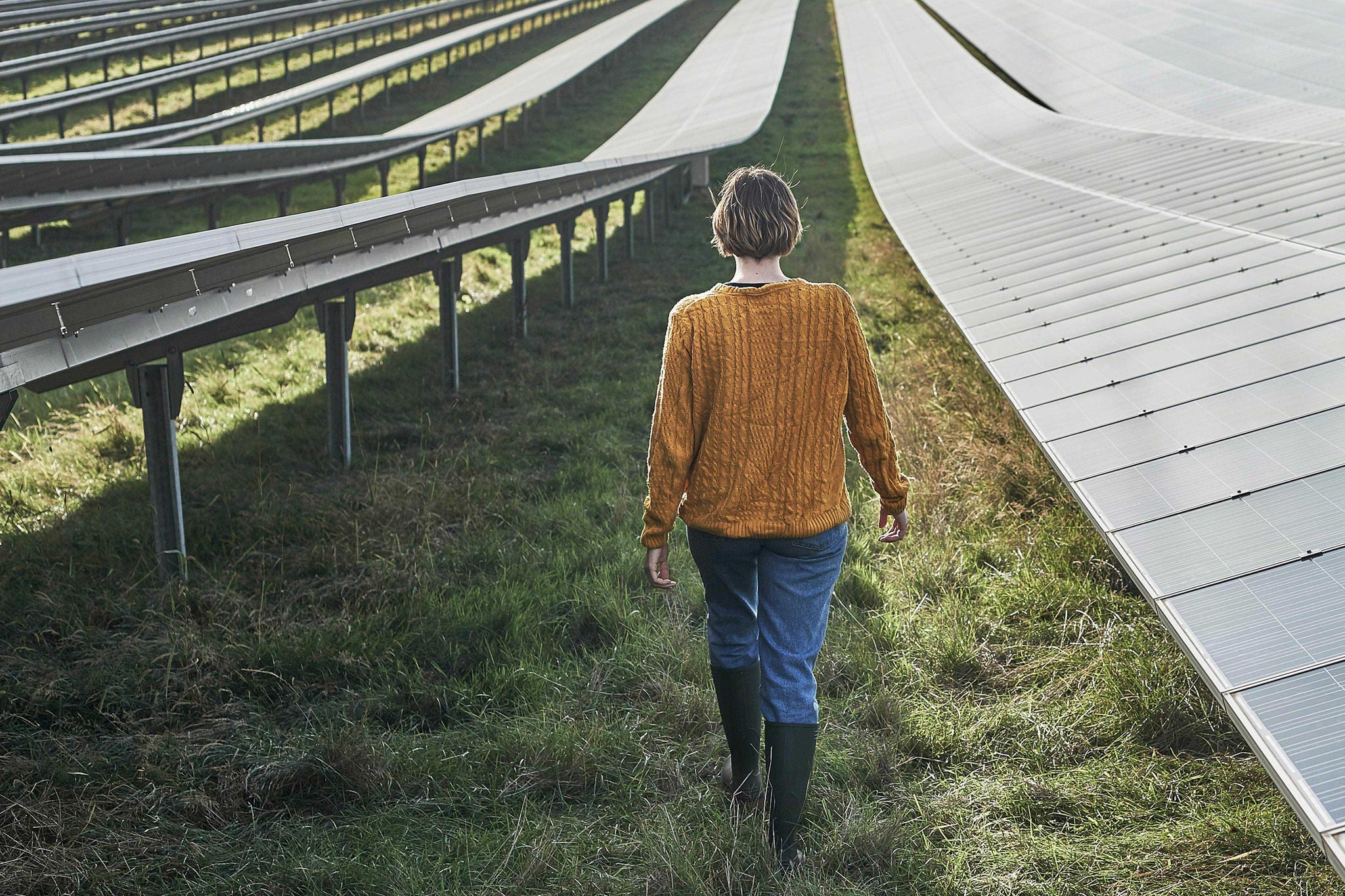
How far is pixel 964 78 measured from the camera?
92.3ft

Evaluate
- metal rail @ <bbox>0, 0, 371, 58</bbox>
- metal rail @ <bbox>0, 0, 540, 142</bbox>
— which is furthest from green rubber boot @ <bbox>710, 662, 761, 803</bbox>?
metal rail @ <bbox>0, 0, 371, 58</bbox>

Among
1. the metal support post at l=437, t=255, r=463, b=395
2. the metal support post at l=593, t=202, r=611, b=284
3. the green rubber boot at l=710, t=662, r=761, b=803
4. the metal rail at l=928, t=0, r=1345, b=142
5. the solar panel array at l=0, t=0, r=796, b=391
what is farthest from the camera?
the metal rail at l=928, t=0, r=1345, b=142

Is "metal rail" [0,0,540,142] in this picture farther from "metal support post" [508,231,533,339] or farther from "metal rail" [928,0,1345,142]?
"metal rail" [928,0,1345,142]

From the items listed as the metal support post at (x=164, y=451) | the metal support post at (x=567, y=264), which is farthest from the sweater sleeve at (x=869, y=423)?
the metal support post at (x=567, y=264)

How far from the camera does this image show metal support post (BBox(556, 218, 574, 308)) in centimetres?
1283

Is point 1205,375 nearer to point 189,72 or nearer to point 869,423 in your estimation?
point 869,423

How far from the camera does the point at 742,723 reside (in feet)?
10.3

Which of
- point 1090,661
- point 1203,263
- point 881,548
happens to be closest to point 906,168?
point 1203,263

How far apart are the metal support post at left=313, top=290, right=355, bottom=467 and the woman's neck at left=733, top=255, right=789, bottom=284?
16.2 ft

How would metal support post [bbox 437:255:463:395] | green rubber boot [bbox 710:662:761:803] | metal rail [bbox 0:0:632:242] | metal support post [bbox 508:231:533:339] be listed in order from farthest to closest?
1. metal support post [bbox 508:231:533:339]
2. metal rail [bbox 0:0:632:242]
3. metal support post [bbox 437:255:463:395]
4. green rubber boot [bbox 710:662:761:803]

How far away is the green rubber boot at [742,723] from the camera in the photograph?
10.0ft

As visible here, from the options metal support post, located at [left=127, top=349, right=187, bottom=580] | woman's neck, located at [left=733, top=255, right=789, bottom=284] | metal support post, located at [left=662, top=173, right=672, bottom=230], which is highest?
woman's neck, located at [left=733, top=255, right=789, bottom=284]

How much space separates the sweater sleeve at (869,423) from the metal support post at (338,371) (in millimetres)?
4952

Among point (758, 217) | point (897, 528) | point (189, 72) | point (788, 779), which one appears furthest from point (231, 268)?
point (189, 72)
